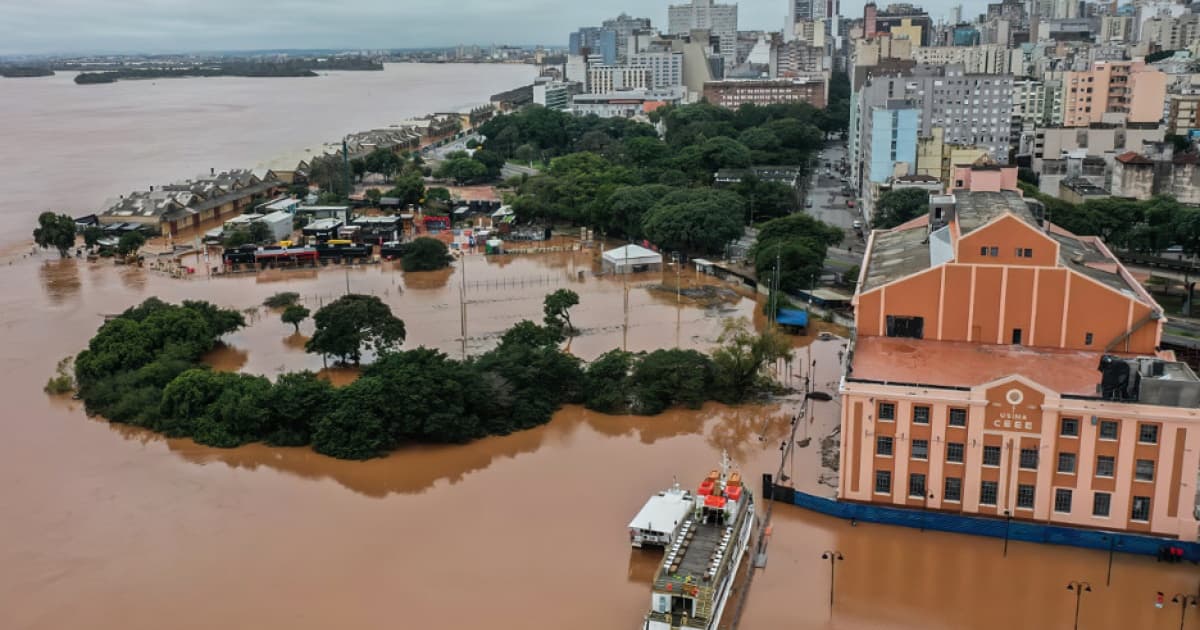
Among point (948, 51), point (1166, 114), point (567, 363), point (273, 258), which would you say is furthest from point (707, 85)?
point (567, 363)

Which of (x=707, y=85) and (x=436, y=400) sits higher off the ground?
(x=707, y=85)

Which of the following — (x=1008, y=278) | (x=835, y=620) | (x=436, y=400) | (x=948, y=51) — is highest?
(x=948, y=51)

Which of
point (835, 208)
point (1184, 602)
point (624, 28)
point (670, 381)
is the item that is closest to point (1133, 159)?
point (835, 208)

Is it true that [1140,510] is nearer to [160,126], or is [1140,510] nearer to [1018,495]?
[1018,495]

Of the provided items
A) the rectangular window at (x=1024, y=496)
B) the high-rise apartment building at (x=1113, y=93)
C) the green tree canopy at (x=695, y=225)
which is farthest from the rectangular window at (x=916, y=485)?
the high-rise apartment building at (x=1113, y=93)

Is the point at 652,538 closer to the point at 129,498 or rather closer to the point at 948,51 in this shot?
the point at 129,498

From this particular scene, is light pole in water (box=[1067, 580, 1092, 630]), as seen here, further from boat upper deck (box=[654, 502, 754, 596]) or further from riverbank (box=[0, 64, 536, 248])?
riverbank (box=[0, 64, 536, 248])

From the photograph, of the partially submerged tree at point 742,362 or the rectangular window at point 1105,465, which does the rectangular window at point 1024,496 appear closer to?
the rectangular window at point 1105,465

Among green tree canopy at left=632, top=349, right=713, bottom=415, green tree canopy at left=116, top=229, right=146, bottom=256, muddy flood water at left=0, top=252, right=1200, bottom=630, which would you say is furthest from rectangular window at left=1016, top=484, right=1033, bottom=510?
green tree canopy at left=116, top=229, right=146, bottom=256
